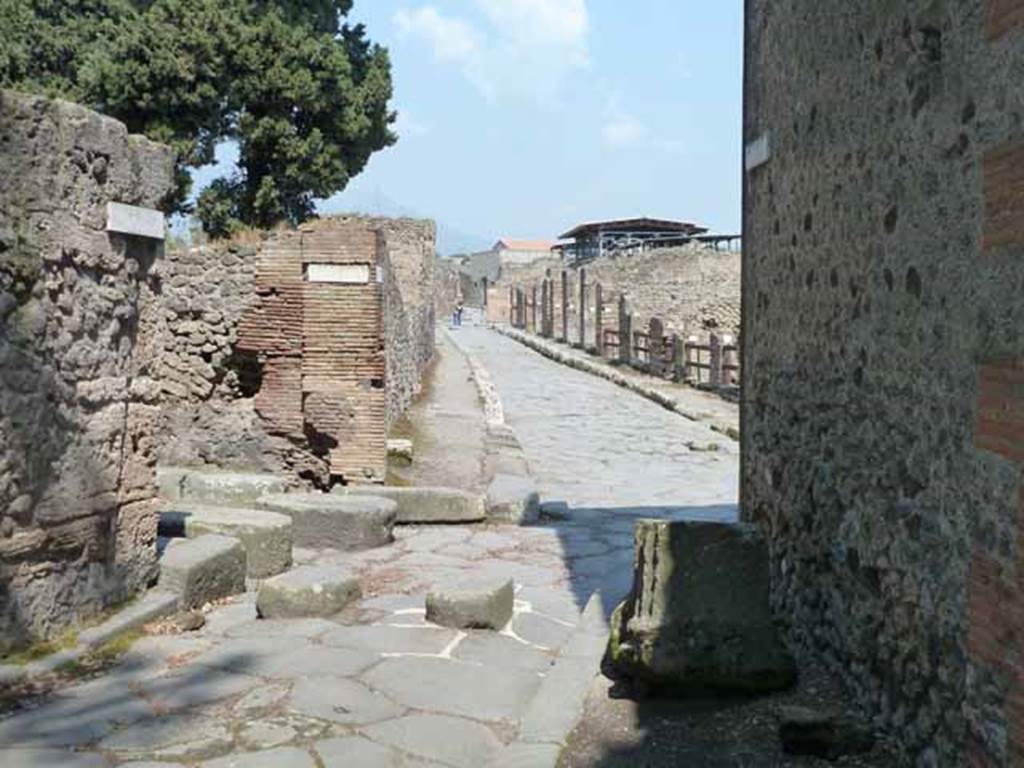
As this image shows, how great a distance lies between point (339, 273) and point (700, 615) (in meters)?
4.56

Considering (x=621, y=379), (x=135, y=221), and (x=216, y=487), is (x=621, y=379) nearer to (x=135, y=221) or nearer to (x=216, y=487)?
(x=216, y=487)

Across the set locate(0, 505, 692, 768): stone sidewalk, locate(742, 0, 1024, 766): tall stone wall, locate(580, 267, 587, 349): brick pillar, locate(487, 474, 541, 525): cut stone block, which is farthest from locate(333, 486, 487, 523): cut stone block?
locate(580, 267, 587, 349): brick pillar

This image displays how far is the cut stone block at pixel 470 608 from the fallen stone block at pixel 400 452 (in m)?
4.16

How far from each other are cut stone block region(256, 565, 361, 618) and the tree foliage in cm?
1647

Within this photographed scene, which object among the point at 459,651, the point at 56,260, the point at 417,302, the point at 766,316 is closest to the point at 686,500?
the point at 766,316

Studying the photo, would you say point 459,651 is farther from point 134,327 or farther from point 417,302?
point 417,302

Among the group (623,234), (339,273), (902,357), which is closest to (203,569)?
(339,273)

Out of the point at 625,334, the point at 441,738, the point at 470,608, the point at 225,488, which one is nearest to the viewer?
the point at 441,738

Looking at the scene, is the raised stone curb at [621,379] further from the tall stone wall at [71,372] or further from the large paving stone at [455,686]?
the tall stone wall at [71,372]

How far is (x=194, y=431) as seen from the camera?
25.5ft

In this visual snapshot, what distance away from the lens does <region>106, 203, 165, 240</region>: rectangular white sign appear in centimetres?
432

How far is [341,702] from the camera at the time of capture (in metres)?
3.65

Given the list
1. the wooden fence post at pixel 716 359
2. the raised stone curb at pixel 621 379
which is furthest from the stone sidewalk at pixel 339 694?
the wooden fence post at pixel 716 359

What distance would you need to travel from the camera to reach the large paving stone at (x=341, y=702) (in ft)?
11.5
